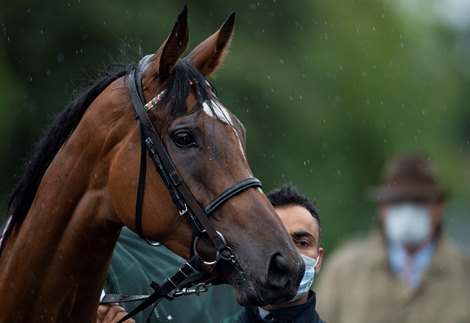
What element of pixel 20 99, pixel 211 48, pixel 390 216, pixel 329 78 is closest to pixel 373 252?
pixel 390 216

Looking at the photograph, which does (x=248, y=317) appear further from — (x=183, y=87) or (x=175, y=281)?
(x=183, y=87)

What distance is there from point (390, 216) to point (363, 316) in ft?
2.36

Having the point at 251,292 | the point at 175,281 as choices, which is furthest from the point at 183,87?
the point at 251,292

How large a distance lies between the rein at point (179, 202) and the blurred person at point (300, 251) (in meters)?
0.70

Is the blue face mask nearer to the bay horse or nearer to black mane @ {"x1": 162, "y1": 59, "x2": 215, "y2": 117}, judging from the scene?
the bay horse

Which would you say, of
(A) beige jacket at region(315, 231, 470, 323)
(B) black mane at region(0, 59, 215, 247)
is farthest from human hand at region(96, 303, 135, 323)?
(A) beige jacket at region(315, 231, 470, 323)

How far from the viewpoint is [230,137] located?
187 inches

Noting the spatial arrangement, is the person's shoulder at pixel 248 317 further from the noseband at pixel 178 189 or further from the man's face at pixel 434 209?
the man's face at pixel 434 209

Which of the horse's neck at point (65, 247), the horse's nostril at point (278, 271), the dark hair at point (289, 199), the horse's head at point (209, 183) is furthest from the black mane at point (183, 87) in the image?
the dark hair at point (289, 199)

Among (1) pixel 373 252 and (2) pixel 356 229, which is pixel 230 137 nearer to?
(1) pixel 373 252

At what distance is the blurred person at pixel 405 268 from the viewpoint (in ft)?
22.2

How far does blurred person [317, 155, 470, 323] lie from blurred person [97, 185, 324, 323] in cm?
104

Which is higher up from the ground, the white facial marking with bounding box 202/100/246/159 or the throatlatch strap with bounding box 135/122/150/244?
the white facial marking with bounding box 202/100/246/159

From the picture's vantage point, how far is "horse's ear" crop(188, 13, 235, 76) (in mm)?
4965
